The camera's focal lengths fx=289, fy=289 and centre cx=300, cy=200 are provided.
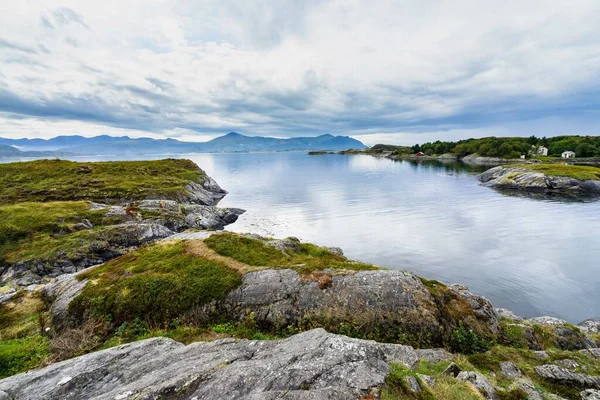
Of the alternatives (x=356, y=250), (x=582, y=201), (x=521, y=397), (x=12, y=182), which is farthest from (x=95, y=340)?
(x=582, y=201)

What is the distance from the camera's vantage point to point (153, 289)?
2091cm

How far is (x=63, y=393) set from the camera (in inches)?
411

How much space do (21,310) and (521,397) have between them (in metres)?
32.2

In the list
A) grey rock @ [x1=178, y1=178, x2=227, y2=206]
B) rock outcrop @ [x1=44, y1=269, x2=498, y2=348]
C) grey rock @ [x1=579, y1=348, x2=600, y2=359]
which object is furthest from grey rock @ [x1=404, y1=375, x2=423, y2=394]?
grey rock @ [x1=178, y1=178, x2=227, y2=206]

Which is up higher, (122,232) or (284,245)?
(284,245)

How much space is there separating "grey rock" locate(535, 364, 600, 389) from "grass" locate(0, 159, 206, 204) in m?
82.4

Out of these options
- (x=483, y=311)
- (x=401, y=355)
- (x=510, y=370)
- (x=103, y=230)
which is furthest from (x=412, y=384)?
(x=103, y=230)

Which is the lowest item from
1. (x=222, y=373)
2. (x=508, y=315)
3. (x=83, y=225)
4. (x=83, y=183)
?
(x=508, y=315)

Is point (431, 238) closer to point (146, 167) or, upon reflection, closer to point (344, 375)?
point (344, 375)

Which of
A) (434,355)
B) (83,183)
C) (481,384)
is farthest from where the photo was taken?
(83,183)

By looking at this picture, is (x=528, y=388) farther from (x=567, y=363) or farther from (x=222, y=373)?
(x=222, y=373)

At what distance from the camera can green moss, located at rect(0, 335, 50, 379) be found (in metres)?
14.9

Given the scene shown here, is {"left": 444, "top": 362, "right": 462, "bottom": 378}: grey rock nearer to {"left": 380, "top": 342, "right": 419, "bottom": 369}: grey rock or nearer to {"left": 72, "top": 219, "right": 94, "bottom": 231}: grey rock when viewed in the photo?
{"left": 380, "top": 342, "right": 419, "bottom": 369}: grey rock

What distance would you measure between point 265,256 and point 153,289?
966cm
